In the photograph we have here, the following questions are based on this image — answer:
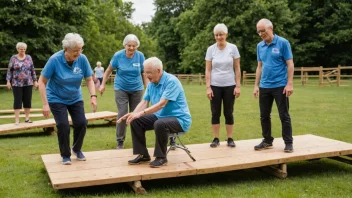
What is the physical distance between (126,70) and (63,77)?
1.59 metres

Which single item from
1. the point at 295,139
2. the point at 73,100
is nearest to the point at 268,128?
the point at 295,139

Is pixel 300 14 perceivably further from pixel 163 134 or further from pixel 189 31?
pixel 163 134

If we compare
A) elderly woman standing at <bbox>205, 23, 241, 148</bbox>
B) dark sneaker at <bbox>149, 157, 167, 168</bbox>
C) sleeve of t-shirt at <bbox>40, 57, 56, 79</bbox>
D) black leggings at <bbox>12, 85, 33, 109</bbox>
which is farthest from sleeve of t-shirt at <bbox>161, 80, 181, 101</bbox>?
black leggings at <bbox>12, 85, 33, 109</bbox>

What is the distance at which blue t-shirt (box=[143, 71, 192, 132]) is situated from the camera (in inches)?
203

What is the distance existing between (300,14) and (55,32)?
24.8 m

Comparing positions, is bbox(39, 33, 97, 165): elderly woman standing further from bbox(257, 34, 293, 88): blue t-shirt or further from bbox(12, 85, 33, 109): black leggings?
bbox(12, 85, 33, 109): black leggings

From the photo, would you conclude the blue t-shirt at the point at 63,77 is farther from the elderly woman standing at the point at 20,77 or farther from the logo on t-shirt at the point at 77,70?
the elderly woman standing at the point at 20,77

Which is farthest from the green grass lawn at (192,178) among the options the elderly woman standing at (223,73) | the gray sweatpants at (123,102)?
the elderly woman standing at (223,73)

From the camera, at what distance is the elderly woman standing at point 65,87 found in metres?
5.15

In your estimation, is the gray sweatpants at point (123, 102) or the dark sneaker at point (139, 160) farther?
the gray sweatpants at point (123, 102)

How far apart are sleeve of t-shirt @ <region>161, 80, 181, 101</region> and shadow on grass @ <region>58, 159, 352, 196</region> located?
1113 mm

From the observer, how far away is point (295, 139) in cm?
671

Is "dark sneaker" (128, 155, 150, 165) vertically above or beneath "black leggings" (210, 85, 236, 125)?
beneath

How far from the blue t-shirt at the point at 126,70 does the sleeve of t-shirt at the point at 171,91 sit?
1689 millimetres
